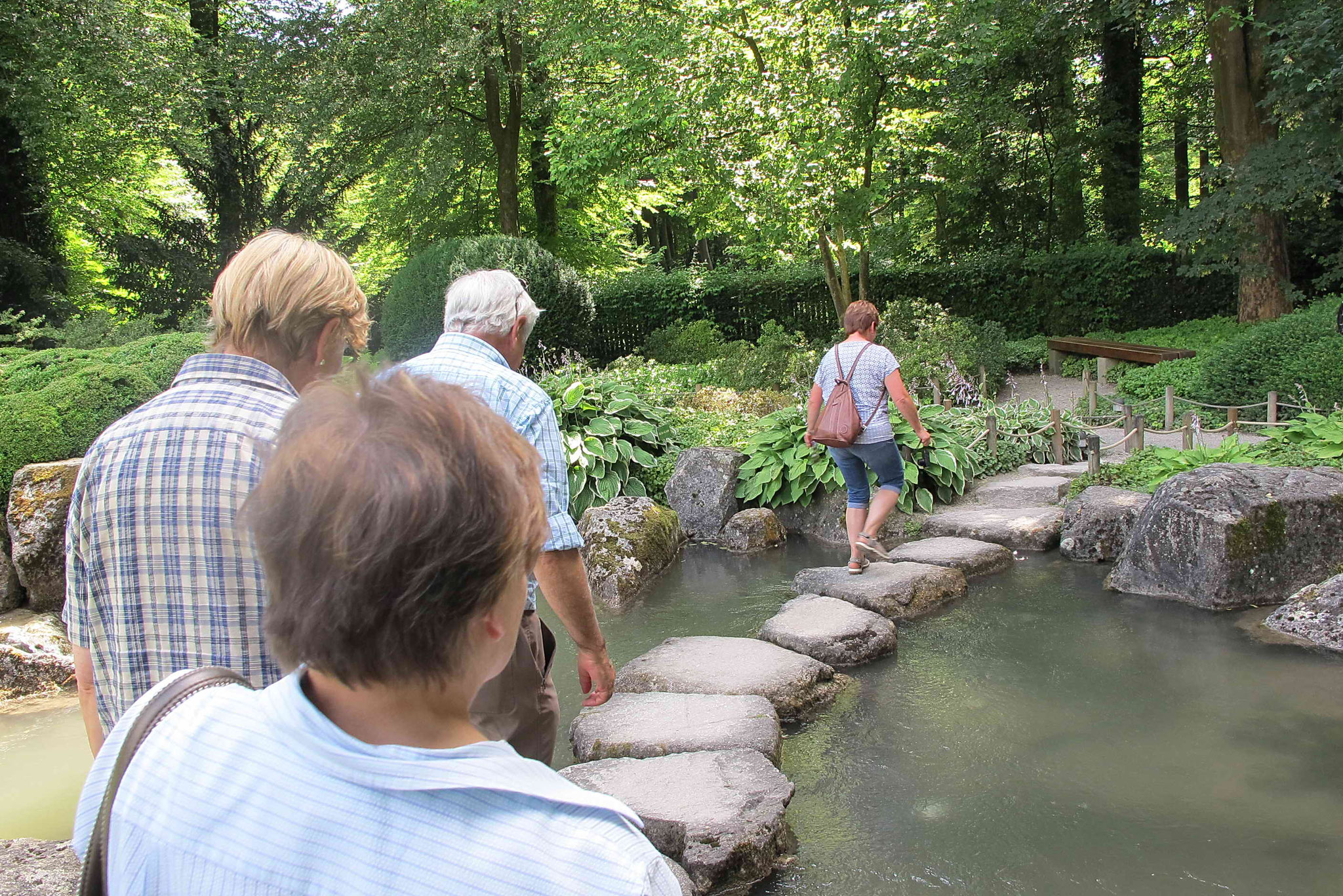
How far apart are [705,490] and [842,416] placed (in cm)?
245

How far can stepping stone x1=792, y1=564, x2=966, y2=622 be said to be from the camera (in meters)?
5.60

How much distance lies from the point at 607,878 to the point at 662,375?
12544 millimetres

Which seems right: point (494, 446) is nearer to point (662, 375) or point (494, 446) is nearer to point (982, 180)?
point (662, 375)

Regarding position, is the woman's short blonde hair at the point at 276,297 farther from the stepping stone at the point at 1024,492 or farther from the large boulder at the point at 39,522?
the stepping stone at the point at 1024,492

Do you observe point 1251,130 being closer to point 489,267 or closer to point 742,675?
point 489,267

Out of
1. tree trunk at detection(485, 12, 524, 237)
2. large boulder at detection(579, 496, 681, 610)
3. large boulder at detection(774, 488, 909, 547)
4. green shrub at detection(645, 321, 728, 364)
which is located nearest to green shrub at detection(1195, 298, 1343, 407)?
large boulder at detection(774, 488, 909, 547)

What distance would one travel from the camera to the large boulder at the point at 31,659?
17.1ft

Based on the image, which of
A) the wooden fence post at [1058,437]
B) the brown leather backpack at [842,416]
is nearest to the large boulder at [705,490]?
the brown leather backpack at [842,416]

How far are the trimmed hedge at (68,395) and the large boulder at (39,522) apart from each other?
29 cm

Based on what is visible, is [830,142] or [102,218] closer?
[830,142]

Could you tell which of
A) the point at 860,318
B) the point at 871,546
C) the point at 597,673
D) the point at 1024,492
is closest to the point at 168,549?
the point at 597,673

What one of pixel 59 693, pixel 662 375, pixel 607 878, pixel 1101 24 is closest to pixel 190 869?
pixel 607 878

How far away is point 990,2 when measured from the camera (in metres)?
12.9

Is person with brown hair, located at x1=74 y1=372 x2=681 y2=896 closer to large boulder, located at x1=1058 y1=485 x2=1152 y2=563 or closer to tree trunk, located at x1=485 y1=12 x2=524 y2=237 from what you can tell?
large boulder, located at x1=1058 y1=485 x2=1152 y2=563
